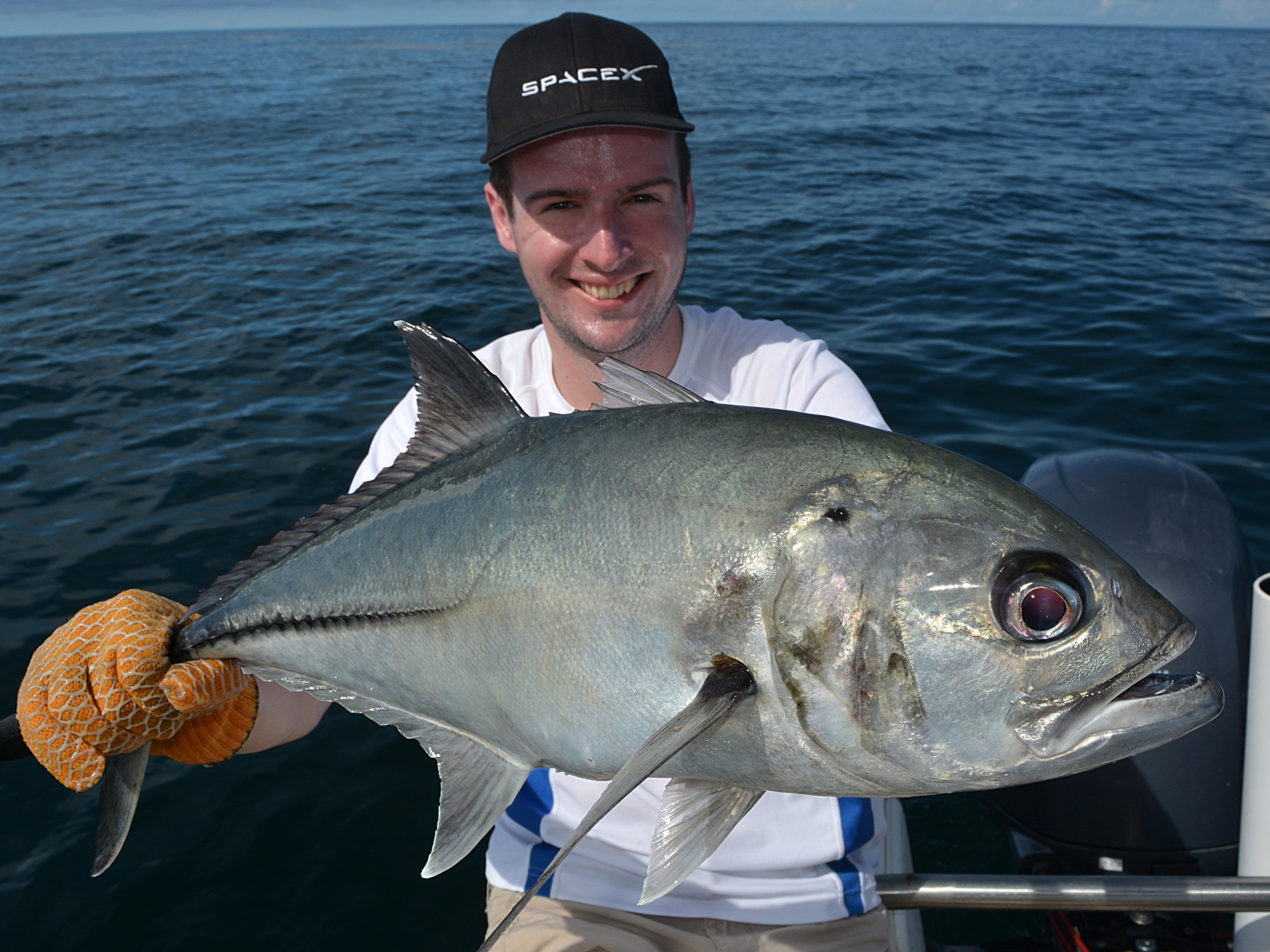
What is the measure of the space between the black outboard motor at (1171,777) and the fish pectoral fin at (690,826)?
1663 millimetres

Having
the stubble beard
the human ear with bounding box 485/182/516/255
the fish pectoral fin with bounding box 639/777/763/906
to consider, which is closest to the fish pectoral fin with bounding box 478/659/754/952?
the fish pectoral fin with bounding box 639/777/763/906

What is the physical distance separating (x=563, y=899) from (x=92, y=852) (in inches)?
110

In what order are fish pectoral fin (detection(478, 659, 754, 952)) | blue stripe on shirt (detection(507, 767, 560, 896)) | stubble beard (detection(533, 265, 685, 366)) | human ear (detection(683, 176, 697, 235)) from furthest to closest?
human ear (detection(683, 176, 697, 235)) < stubble beard (detection(533, 265, 685, 366)) < blue stripe on shirt (detection(507, 767, 560, 896)) < fish pectoral fin (detection(478, 659, 754, 952))

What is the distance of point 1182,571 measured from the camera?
3033 millimetres

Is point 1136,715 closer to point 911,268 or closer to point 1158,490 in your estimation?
point 1158,490

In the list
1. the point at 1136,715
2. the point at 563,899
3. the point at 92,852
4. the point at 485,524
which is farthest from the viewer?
the point at 92,852

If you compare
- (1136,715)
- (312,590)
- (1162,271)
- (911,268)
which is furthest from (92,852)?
(1162,271)

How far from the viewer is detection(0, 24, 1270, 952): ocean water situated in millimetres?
3979

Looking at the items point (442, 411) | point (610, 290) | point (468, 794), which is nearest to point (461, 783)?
point (468, 794)

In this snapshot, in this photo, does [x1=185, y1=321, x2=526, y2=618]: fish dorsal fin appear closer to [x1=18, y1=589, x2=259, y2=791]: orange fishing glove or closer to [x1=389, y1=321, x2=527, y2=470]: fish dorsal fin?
[x1=389, y1=321, x2=527, y2=470]: fish dorsal fin

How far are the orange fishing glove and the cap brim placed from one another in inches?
64.1

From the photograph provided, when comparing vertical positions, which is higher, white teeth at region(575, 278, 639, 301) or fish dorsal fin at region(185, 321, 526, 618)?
white teeth at region(575, 278, 639, 301)

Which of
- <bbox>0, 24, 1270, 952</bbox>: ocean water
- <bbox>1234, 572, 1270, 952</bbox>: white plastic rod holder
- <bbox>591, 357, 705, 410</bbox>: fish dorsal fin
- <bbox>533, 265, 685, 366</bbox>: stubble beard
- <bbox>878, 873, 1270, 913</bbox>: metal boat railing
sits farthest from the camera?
<bbox>0, 24, 1270, 952</bbox>: ocean water

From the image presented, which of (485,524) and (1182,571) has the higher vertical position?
(485,524)
